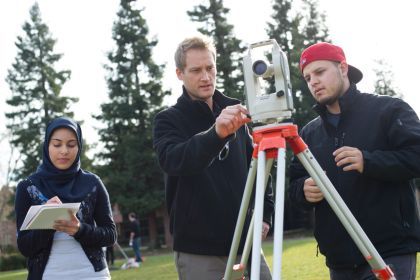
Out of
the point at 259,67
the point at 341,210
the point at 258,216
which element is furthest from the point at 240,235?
the point at 259,67

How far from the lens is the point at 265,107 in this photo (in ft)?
7.98

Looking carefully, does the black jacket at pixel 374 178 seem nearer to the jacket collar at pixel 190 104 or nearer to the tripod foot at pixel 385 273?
the tripod foot at pixel 385 273

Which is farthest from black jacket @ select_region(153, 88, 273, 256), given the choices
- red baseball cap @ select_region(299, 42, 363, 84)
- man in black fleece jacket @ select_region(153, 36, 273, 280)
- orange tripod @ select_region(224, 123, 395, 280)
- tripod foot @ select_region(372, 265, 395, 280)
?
tripod foot @ select_region(372, 265, 395, 280)

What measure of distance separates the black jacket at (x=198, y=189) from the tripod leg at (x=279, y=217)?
28.2 inches

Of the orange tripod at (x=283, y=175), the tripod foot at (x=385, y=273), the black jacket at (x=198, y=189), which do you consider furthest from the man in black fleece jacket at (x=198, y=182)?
the tripod foot at (x=385, y=273)

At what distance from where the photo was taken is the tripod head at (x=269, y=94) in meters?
2.42

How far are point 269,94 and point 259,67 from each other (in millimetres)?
148

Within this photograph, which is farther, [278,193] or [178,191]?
[178,191]

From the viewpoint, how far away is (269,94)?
2430mm

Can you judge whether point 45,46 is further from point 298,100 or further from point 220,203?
point 220,203

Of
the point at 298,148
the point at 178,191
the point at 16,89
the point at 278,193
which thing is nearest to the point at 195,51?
the point at 178,191

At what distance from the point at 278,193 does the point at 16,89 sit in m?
36.5

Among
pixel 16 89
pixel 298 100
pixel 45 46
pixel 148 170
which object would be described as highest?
pixel 45 46

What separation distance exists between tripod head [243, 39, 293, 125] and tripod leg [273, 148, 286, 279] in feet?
0.59
